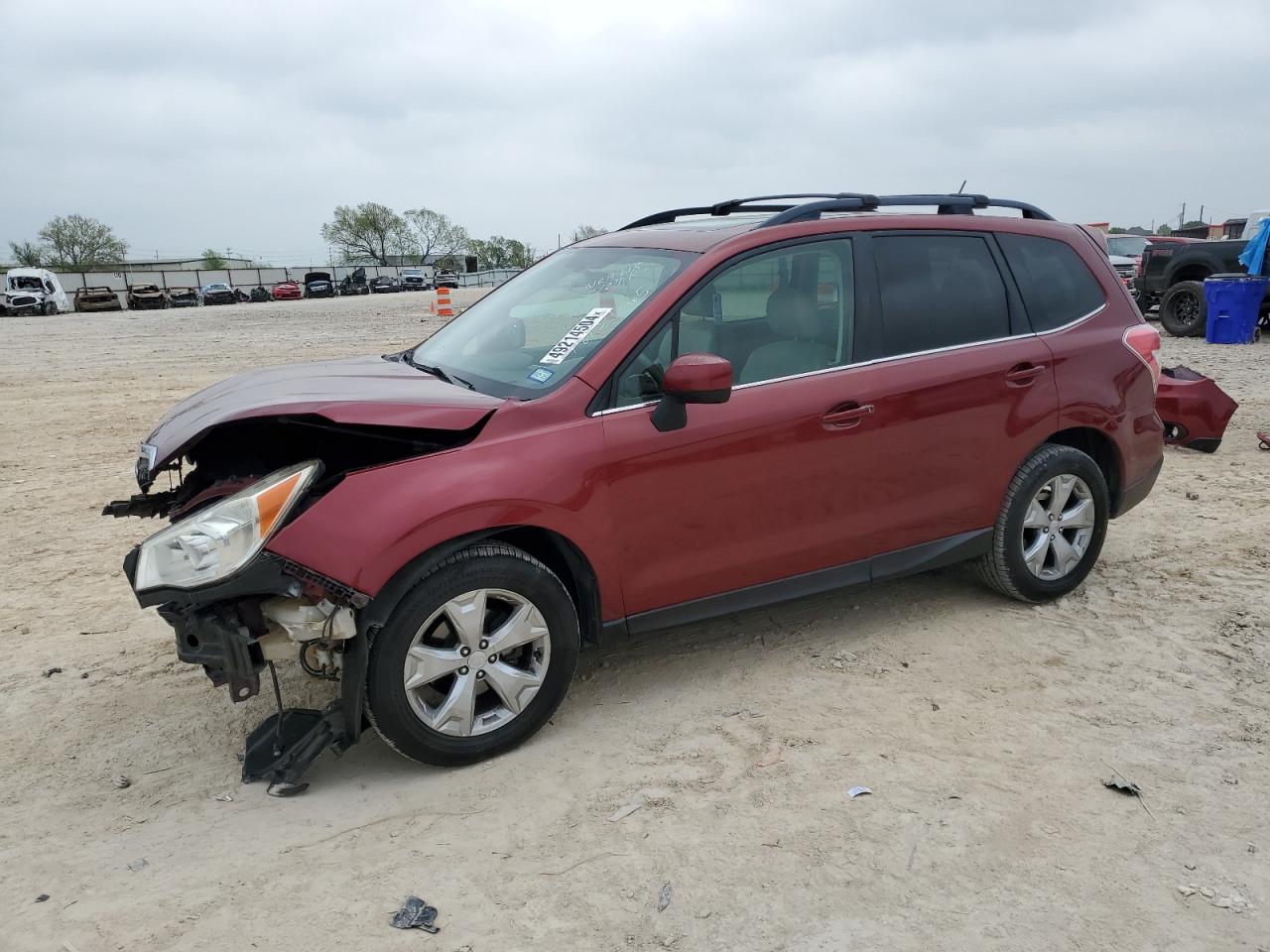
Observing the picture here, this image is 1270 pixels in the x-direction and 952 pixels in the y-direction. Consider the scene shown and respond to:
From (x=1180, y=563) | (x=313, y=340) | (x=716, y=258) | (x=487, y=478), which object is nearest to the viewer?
(x=487, y=478)

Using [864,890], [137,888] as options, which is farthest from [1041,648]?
[137,888]

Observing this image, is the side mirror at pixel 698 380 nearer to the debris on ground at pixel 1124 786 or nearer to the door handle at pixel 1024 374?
Result: the door handle at pixel 1024 374

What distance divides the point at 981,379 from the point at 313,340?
18.7 meters

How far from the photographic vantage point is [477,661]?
10.9 feet

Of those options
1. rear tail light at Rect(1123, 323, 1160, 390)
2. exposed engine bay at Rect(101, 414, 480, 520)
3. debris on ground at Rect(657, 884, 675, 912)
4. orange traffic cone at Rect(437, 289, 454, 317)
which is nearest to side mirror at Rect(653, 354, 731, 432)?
exposed engine bay at Rect(101, 414, 480, 520)

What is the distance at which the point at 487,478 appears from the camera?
3.26 metres

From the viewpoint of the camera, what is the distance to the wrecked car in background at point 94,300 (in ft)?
132

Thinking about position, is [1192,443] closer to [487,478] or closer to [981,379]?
[981,379]

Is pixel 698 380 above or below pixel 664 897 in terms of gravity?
above

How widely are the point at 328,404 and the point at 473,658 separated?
38.9 inches

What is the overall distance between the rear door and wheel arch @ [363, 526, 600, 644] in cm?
124

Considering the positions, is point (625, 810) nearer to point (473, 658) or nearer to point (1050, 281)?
point (473, 658)

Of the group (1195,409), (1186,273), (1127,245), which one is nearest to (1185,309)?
(1186,273)

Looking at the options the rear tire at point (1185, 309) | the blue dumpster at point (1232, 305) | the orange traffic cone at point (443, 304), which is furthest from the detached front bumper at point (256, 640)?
the orange traffic cone at point (443, 304)
